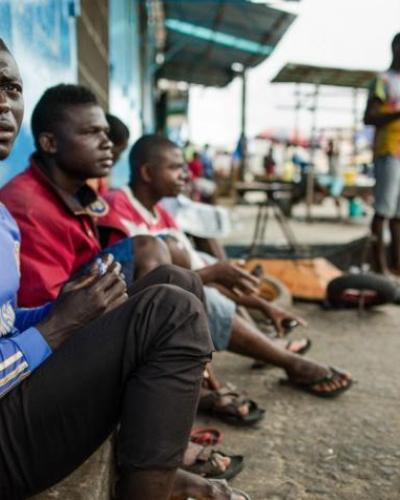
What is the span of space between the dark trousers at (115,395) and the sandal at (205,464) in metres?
0.67

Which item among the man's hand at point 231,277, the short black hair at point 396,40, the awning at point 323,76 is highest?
the awning at point 323,76

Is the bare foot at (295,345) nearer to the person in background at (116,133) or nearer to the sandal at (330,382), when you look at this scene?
the sandal at (330,382)

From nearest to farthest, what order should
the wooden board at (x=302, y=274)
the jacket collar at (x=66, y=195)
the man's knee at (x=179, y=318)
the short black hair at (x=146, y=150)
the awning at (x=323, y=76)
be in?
the man's knee at (x=179, y=318), the jacket collar at (x=66, y=195), the short black hair at (x=146, y=150), the wooden board at (x=302, y=274), the awning at (x=323, y=76)

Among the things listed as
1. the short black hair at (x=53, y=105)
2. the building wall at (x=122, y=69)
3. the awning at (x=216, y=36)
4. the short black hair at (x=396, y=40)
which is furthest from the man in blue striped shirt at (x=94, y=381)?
the awning at (x=216, y=36)

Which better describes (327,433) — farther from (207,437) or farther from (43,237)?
(43,237)

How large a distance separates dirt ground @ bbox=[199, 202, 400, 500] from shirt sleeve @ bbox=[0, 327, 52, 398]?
103 centimetres

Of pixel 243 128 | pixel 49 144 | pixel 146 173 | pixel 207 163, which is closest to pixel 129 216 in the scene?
pixel 146 173

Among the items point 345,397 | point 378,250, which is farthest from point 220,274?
point 378,250

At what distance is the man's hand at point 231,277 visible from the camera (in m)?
2.52

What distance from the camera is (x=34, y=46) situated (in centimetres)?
288

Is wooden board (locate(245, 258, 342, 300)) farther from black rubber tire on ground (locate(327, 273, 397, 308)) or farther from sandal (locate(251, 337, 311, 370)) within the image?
sandal (locate(251, 337, 311, 370))

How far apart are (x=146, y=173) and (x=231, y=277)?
1019 millimetres

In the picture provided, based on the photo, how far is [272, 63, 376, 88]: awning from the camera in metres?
9.51

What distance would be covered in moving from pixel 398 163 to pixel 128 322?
4189mm
